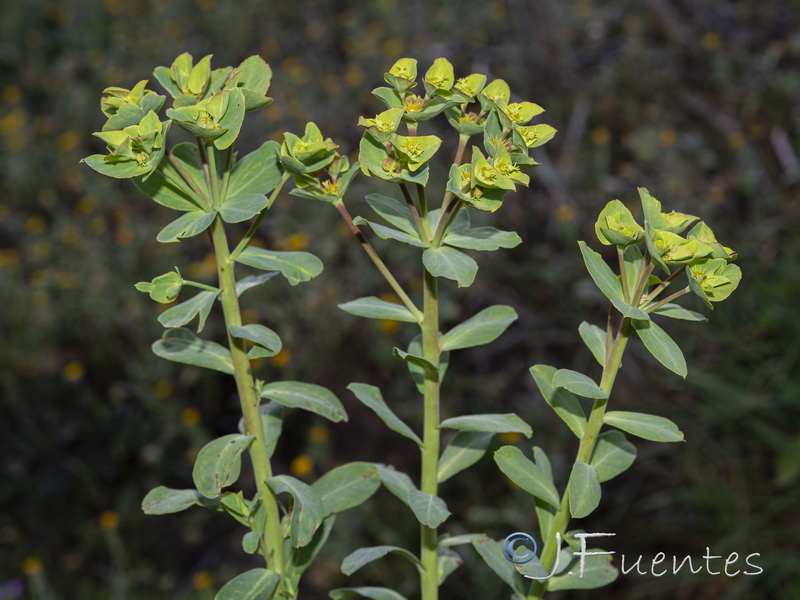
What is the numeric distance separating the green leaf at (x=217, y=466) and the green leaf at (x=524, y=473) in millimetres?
216

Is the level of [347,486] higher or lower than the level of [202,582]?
higher

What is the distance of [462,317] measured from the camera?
3.12m

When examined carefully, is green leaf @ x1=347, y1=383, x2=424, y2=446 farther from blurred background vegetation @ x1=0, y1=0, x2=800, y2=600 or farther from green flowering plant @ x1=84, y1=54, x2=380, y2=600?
blurred background vegetation @ x1=0, y1=0, x2=800, y2=600

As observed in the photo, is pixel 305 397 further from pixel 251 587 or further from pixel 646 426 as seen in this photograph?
pixel 646 426

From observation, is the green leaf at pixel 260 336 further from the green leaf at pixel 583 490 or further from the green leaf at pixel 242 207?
the green leaf at pixel 583 490

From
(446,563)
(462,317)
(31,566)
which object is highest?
(446,563)

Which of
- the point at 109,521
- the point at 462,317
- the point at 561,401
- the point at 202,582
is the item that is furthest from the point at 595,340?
the point at 462,317

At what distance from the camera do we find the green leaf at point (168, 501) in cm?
76

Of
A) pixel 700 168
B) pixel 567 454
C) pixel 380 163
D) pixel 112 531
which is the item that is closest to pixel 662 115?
pixel 700 168

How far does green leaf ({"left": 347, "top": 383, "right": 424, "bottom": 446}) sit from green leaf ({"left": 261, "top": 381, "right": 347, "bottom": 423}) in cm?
2

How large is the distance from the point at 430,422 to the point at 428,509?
0.26 ft

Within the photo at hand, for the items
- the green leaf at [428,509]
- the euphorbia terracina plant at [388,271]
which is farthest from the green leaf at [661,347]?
the green leaf at [428,509]

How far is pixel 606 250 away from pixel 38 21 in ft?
12.3

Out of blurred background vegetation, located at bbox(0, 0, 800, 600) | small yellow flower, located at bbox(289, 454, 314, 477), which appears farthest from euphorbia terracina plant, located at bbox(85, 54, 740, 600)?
small yellow flower, located at bbox(289, 454, 314, 477)
